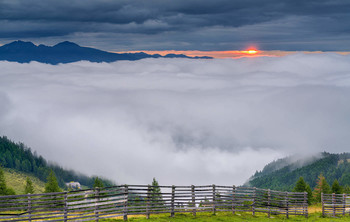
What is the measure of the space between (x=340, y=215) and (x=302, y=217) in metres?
6.23

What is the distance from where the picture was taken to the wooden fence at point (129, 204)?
29975 millimetres

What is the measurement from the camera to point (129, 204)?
3706 cm

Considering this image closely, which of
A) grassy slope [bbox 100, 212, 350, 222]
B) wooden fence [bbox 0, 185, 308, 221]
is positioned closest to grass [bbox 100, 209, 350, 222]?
grassy slope [bbox 100, 212, 350, 222]

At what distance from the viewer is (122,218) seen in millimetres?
34219

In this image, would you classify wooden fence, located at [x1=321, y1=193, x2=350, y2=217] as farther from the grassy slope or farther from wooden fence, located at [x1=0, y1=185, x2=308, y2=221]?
wooden fence, located at [x1=0, y1=185, x2=308, y2=221]

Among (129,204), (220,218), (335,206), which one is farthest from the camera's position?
(335,206)

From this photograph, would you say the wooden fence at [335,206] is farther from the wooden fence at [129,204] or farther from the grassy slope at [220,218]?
the wooden fence at [129,204]

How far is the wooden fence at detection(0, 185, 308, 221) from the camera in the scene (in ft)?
98.3

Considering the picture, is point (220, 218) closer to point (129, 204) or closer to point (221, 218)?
point (221, 218)

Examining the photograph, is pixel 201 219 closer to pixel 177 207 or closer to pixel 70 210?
pixel 177 207

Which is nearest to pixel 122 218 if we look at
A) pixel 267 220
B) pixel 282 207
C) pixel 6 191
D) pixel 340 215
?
pixel 267 220

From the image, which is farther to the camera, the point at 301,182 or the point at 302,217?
the point at 301,182

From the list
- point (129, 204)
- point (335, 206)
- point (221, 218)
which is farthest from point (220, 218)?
point (335, 206)

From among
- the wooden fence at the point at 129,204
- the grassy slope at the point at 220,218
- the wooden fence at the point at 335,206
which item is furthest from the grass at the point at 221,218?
the wooden fence at the point at 335,206
